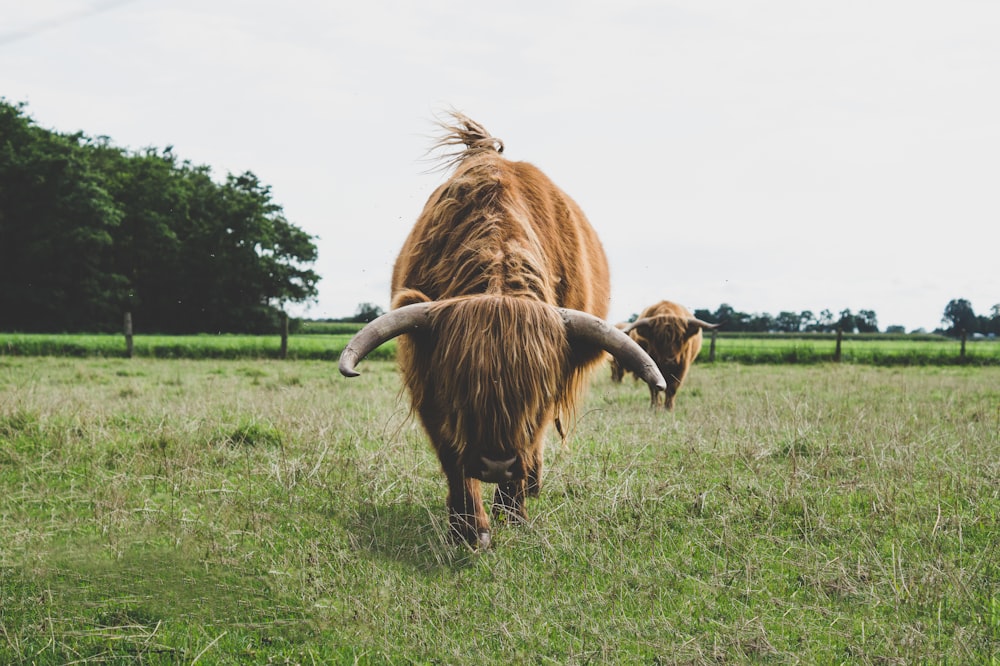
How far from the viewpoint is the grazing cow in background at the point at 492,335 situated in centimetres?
328

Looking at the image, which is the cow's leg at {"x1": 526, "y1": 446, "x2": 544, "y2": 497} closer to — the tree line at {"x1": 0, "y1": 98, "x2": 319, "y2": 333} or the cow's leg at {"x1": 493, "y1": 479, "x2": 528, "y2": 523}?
the cow's leg at {"x1": 493, "y1": 479, "x2": 528, "y2": 523}

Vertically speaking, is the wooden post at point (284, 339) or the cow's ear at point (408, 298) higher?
the cow's ear at point (408, 298)

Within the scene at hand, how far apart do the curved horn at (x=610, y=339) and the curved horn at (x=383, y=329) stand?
696mm

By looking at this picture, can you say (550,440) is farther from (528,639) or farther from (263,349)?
(263,349)

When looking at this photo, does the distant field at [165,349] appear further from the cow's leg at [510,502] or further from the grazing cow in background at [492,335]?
the cow's leg at [510,502]

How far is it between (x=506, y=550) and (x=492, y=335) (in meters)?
1.19

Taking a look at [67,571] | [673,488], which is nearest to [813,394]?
[673,488]

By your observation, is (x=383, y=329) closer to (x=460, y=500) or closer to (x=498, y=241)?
(x=498, y=241)

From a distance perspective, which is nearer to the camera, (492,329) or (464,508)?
(492,329)

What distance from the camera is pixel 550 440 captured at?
5844 mm

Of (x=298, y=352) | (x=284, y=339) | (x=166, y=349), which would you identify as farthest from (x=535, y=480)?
(x=166, y=349)

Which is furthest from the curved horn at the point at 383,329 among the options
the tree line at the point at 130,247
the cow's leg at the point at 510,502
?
the tree line at the point at 130,247

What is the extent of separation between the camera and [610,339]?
3559 mm

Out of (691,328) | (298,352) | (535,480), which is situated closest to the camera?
(535,480)
